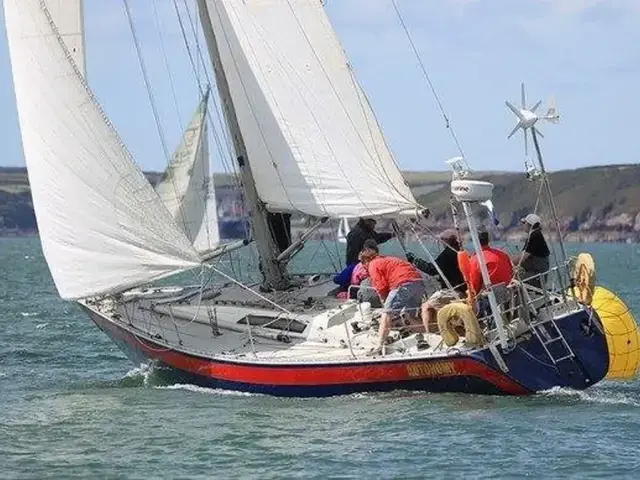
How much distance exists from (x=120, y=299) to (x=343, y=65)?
5.38m

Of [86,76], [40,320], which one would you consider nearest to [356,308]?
[86,76]

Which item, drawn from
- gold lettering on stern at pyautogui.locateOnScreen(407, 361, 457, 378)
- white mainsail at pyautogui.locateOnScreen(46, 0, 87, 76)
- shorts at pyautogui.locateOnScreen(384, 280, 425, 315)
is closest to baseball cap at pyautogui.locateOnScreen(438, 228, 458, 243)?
shorts at pyautogui.locateOnScreen(384, 280, 425, 315)

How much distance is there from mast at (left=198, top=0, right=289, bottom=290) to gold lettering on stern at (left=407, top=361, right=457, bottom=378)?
5132 millimetres

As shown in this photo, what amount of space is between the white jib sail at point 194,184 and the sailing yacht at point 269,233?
357 inches

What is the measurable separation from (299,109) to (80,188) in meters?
3.70

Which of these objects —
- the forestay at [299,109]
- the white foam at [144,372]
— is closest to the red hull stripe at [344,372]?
the white foam at [144,372]

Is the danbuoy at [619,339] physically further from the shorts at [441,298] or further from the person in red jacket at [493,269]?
the shorts at [441,298]

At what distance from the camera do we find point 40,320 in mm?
44094

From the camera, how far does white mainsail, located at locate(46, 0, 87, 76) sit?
2675 cm

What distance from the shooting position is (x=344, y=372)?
22.6m

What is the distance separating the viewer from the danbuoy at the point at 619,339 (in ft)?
76.2

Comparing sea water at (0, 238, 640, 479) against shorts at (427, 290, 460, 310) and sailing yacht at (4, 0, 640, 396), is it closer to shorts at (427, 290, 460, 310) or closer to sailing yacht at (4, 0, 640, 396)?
sailing yacht at (4, 0, 640, 396)

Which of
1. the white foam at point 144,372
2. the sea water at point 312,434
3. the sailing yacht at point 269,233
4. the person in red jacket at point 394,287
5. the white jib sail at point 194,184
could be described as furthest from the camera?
the white jib sail at point 194,184

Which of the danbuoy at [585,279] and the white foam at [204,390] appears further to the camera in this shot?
the white foam at [204,390]
